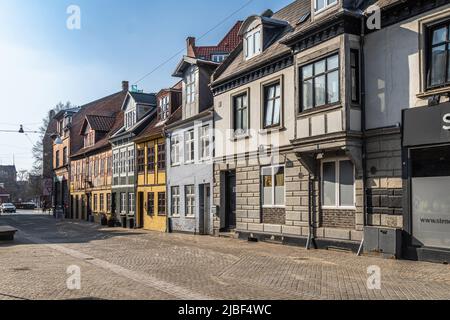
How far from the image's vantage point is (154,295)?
9.48m

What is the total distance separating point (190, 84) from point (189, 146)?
3379 mm

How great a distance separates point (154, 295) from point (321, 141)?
8.45 meters

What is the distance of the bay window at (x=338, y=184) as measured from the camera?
16125mm

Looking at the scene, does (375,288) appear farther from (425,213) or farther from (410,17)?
(410,17)

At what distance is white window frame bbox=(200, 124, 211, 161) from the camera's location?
24.3 m

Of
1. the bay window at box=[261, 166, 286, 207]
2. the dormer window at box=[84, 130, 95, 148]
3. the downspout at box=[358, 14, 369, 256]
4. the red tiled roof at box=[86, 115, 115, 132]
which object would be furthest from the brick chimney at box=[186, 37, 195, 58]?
the downspout at box=[358, 14, 369, 256]

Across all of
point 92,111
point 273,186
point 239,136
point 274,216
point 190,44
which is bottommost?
point 274,216

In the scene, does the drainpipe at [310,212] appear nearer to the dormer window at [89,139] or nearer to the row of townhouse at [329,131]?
the row of townhouse at [329,131]

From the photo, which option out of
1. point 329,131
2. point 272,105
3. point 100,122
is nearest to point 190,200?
point 272,105

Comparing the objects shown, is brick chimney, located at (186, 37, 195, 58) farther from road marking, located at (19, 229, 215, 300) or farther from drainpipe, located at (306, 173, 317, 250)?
road marking, located at (19, 229, 215, 300)

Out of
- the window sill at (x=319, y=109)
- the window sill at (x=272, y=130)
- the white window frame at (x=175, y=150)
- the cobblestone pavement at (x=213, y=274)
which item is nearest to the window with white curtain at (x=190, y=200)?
the white window frame at (x=175, y=150)

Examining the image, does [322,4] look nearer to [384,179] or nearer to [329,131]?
[329,131]

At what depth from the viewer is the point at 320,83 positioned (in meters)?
16.5

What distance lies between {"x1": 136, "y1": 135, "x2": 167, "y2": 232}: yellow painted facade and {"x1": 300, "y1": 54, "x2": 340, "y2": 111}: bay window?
13946 mm
